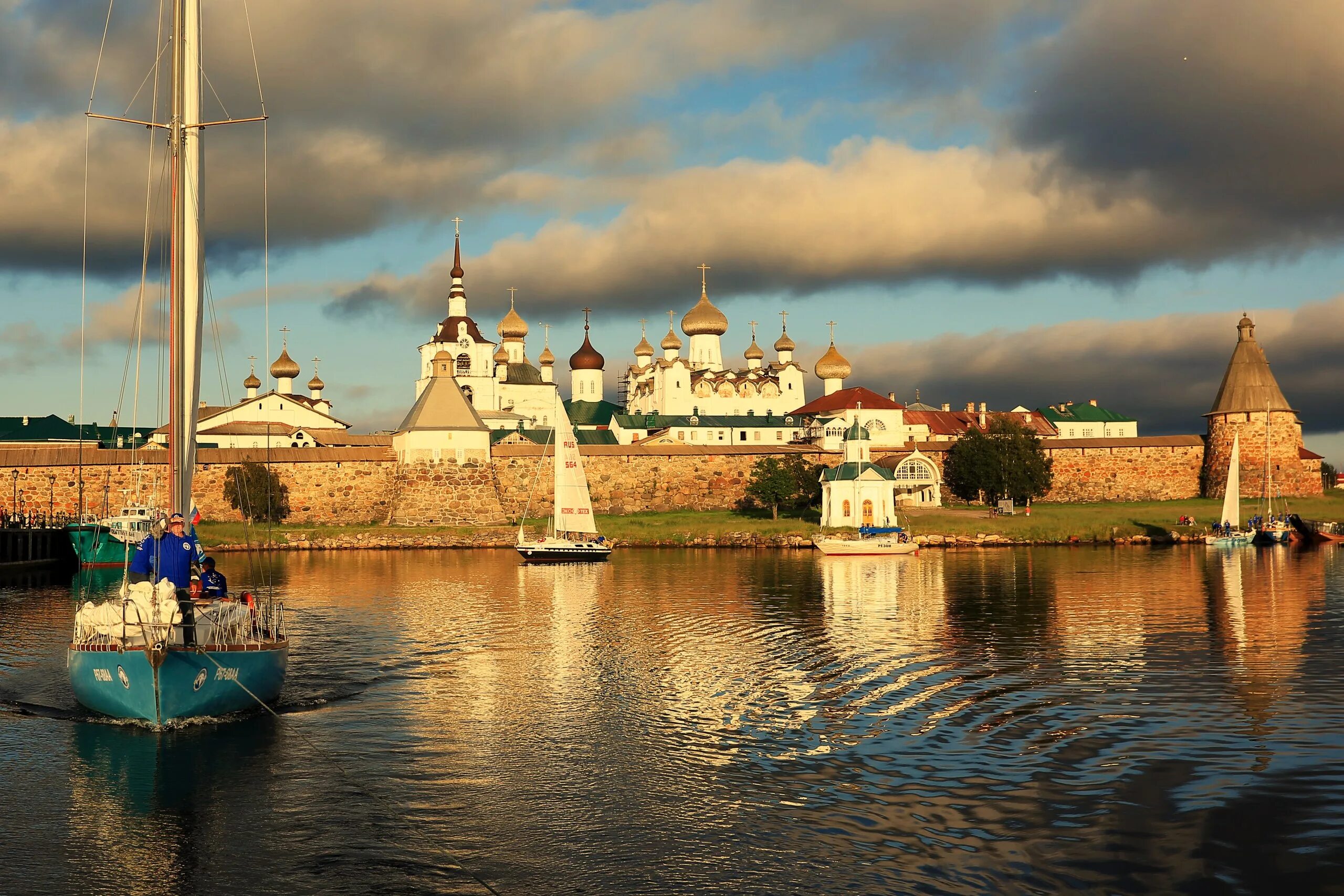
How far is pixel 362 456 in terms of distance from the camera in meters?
72.8

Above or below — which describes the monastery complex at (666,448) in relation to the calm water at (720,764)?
above

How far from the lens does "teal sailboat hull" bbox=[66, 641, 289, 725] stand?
1595cm

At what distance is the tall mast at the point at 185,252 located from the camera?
17500 millimetres

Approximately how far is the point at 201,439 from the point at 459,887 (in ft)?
289

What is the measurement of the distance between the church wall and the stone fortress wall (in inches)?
88.0

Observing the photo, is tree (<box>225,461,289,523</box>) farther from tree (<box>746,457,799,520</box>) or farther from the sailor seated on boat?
the sailor seated on boat

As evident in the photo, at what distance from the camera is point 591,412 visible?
110750 mm

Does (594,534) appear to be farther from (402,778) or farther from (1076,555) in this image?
(402,778)

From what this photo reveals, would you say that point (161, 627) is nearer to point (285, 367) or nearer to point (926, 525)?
point (926, 525)

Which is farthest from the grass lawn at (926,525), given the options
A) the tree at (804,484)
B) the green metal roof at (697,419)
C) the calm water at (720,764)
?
the calm water at (720,764)

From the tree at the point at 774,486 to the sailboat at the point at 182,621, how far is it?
2076 inches

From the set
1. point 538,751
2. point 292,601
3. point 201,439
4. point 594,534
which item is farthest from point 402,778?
point 201,439

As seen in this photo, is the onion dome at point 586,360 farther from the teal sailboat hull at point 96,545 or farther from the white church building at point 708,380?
the teal sailboat hull at point 96,545

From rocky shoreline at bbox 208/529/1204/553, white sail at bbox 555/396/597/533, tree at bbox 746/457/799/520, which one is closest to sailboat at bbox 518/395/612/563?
white sail at bbox 555/396/597/533
